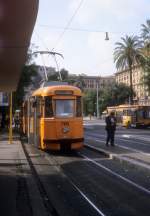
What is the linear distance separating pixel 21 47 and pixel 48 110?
1061 centimetres

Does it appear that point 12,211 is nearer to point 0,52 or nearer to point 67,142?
point 0,52

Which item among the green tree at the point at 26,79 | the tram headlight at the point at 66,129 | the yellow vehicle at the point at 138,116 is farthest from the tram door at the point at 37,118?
the yellow vehicle at the point at 138,116

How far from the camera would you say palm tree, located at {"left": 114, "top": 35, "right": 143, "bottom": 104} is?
78.1 m

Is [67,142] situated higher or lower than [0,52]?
lower

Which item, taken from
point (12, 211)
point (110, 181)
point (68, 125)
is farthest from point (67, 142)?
point (12, 211)

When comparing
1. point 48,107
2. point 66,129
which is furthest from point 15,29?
point 48,107

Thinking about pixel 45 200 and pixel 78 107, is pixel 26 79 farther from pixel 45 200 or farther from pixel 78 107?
pixel 45 200

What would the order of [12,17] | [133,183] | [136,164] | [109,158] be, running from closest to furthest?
[12,17]
[133,183]
[136,164]
[109,158]

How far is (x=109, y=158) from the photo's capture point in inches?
832

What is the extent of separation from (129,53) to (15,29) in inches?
2694

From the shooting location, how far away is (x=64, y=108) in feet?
76.5

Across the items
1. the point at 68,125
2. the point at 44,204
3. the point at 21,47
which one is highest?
the point at 21,47

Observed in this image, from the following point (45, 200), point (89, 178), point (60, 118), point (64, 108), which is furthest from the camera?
point (64, 108)

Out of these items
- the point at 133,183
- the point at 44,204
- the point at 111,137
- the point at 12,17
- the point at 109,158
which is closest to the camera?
the point at 12,17
